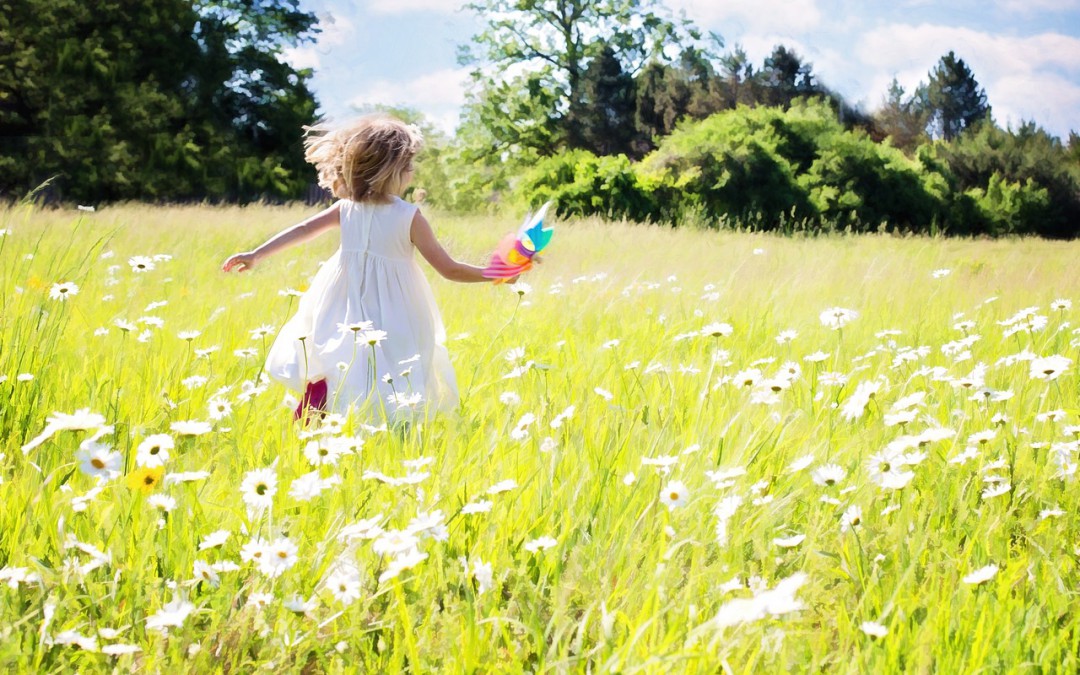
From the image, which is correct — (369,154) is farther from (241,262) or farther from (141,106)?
(141,106)

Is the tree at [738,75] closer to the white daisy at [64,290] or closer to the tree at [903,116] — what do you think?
the tree at [903,116]

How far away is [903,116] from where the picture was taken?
4250 cm

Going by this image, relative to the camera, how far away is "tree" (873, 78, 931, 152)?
1522 inches

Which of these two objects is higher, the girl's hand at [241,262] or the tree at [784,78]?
the tree at [784,78]

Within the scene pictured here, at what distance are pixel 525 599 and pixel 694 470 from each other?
580mm

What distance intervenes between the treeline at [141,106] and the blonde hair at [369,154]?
709 inches

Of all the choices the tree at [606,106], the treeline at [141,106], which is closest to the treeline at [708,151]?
the tree at [606,106]

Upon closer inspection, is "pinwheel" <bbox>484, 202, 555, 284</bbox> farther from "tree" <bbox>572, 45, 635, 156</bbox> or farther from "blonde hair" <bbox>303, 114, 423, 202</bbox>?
"tree" <bbox>572, 45, 635, 156</bbox>

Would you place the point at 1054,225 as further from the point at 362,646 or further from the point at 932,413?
the point at 362,646

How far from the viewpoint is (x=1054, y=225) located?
916 inches

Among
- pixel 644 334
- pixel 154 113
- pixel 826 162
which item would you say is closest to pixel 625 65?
pixel 826 162

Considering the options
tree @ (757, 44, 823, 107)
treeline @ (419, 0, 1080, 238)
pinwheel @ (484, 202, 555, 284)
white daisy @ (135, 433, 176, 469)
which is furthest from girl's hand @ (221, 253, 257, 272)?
tree @ (757, 44, 823, 107)

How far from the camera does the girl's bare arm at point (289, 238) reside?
3.07m

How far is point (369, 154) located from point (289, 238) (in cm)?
41
